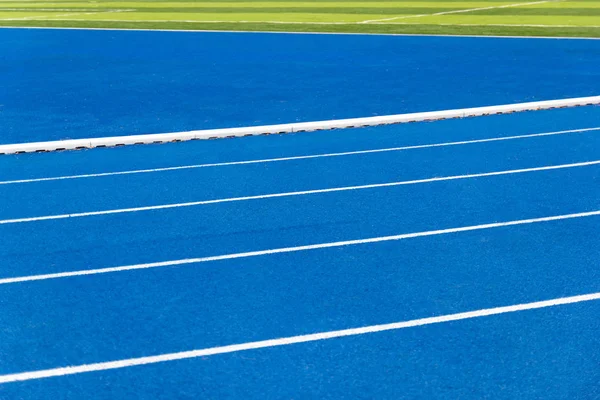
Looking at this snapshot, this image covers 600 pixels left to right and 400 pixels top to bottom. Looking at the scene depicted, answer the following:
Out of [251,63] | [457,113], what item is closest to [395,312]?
[457,113]

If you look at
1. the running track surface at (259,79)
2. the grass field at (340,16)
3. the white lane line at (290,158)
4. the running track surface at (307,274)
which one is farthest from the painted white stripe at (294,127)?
the grass field at (340,16)

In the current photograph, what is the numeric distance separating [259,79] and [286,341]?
32.2 feet

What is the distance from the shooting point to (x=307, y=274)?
6.39 m

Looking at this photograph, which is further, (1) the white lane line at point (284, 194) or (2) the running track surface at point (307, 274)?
(1) the white lane line at point (284, 194)

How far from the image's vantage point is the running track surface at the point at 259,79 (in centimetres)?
1191

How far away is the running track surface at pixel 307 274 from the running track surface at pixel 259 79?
1.88 meters

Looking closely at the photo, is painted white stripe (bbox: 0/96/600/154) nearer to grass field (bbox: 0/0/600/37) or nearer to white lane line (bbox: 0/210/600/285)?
white lane line (bbox: 0/210/600/285)

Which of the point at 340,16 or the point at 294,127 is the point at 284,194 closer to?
the point at 294,127

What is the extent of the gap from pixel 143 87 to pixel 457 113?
5.56 metres

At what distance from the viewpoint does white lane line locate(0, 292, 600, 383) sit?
5.06m

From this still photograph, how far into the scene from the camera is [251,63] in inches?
649

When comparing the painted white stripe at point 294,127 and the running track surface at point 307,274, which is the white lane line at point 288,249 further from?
the painted white stripe at point 294,127

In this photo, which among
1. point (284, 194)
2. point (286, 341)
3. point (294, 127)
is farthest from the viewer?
point (294, 127)

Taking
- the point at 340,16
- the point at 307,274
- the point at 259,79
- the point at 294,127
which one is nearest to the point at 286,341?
the point at 307,274
